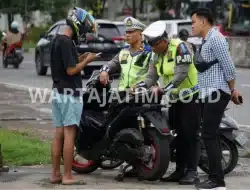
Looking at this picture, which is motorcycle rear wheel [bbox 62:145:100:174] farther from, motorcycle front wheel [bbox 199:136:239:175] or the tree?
the tree

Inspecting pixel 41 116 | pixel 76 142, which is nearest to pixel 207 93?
pixel 76 142

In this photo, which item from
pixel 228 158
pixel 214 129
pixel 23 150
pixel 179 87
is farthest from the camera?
pixel 23 150

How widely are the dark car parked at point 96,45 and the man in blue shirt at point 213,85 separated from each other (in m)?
14.2

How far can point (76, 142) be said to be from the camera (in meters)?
8.69

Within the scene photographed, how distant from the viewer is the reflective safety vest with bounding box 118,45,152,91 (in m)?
8.56

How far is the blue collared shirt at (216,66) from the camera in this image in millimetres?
7656

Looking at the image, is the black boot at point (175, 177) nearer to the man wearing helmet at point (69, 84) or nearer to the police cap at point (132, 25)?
the man wearing helmet at point (69, 84)

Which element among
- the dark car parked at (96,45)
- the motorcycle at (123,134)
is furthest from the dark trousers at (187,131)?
the dark car parked at (96,45)

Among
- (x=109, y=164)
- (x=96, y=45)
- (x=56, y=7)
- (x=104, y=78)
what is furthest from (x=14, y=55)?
(x=56, y=7)

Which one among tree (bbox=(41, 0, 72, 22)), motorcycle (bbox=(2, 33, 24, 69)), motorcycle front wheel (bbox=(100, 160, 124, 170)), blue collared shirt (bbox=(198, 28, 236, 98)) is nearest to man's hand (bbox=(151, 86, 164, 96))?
blue collared shirt (bbox=(198, 28, 236, 98))

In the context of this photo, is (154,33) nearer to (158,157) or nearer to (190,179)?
(158,157)

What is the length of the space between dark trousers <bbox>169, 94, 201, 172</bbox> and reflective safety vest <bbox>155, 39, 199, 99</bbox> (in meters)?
0.10

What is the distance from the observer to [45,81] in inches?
893

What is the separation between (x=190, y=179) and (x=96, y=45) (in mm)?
15254
